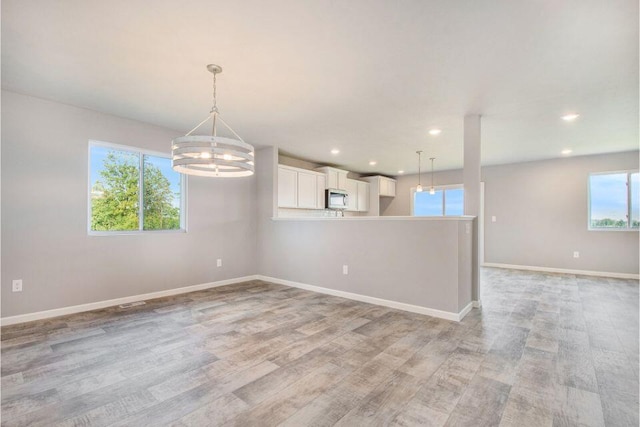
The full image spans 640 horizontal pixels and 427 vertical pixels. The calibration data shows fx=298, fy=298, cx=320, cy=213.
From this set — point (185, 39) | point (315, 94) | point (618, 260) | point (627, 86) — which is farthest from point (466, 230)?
point (618, 260)

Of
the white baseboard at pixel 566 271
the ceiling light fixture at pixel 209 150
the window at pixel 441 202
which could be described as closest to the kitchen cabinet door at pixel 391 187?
the window at pixel 441 202

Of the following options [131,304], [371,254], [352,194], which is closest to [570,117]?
[371,254]

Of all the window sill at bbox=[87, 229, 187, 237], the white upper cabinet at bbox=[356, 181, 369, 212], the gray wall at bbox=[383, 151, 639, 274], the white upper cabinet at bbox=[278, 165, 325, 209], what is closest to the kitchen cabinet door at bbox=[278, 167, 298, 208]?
the white upper cabinet at bbox=[278, 165, 325, 209]

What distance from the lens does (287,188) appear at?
5.73 meters

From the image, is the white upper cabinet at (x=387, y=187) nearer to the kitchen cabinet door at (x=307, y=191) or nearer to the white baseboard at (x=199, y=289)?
the kitchen cabinet door at (x=307, y=191)

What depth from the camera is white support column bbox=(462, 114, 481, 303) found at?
3.77m

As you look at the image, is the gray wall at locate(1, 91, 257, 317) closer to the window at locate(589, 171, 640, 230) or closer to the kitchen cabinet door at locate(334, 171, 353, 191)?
the kitchen cabinet door at locate(334, 171, 353, 191)

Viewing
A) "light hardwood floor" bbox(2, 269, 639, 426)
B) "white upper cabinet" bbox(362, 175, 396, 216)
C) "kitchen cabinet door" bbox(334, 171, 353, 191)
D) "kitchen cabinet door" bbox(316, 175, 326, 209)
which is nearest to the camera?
"light hardwood floor" bbox(2, 269, 639, 426)

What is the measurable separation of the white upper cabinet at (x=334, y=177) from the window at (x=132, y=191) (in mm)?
3120

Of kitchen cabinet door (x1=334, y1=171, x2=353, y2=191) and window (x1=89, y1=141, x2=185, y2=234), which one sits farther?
kitchen cabinet door (x1=334, y1=171, x2=353, y2=191)

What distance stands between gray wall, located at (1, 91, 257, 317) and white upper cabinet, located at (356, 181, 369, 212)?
14.8 feet

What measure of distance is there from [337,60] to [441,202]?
20.6 ft

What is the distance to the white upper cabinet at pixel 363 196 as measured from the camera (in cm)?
794

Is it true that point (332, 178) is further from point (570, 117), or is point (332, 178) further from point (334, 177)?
point (570, 117)
